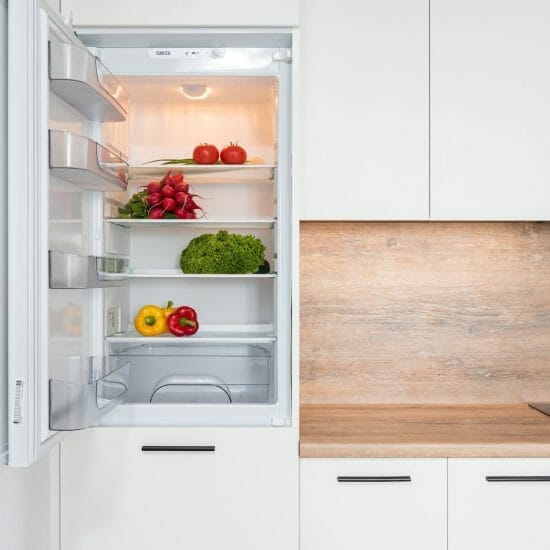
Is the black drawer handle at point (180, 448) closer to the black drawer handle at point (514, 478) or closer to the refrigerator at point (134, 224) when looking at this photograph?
the refrigerator at point (134, 224)

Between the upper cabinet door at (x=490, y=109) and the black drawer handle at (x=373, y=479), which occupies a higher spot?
the upper cabinet door at (x=490, y=109)

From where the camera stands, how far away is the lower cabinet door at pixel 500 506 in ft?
5.94

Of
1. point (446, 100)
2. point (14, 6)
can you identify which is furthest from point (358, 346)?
point (14, 6)

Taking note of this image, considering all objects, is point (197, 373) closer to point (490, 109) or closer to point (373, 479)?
point (373, 479)

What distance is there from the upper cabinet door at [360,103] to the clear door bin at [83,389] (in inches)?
30.0

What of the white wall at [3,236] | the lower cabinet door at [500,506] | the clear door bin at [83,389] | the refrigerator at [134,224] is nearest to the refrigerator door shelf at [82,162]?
the refrigerator at [134,224]

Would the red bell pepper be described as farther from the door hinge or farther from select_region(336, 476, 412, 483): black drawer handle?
the door hinge

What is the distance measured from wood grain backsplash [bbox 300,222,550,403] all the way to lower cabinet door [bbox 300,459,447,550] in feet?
1.92

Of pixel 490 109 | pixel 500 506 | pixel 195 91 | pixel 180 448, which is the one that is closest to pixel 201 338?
pixel 180 448

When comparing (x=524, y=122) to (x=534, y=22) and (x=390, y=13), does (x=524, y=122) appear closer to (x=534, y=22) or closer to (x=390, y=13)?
(x=534, y=22)

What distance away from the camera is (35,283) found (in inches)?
53.4

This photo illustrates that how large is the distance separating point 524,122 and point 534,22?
325mm

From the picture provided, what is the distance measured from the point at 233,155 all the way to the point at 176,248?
0.44 metres

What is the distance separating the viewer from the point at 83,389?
1524 millimetres
